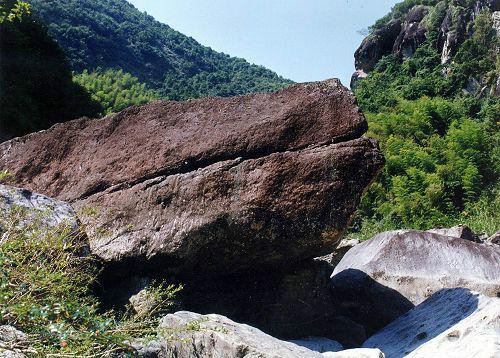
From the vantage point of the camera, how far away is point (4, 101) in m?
15.3

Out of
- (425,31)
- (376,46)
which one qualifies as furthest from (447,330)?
(376,46)

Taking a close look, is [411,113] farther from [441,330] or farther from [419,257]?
[441,330]

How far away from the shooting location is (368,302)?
6.55m

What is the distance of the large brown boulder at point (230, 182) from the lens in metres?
5.56

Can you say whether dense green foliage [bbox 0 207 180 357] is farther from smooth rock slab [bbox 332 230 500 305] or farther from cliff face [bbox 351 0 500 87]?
cliff face [bbox 351 0 500 87]

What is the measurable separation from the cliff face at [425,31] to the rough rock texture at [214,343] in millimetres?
36931

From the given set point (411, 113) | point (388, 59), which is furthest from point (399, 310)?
point (388, 59)

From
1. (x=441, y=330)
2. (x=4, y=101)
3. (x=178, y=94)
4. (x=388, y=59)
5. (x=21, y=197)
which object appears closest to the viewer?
(x=441, y=330)

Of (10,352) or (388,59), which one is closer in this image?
(10,352)

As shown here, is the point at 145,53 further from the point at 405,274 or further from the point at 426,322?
the point at 426,322

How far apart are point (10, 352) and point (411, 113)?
22.9m

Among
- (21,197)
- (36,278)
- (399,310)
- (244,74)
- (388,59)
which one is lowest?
(399,310)

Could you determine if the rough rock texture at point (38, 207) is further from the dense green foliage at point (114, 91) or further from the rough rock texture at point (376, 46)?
the rough rock texture at point (376, 46)

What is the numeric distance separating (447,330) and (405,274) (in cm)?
210
